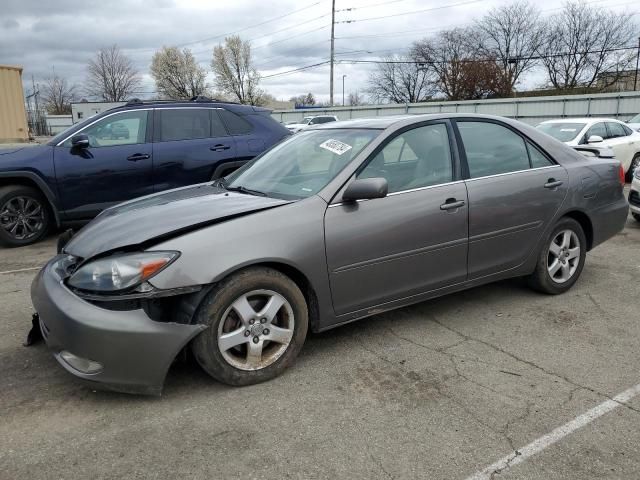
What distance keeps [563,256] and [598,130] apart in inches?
329

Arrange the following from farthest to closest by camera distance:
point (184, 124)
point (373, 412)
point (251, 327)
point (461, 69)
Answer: point (461, 69)
point (184, 124)
point (251, 327)
point (373, 412)

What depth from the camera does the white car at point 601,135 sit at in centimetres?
1082

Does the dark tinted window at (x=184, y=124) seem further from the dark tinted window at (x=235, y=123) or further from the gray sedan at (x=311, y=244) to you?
the gray sedan at (x=311, y=244)

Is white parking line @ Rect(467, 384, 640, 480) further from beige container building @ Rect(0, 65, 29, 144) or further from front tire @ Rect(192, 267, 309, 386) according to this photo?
beige container building @ Rect(0, 65, 29, 144)

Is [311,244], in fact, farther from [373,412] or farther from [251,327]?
[373,412]

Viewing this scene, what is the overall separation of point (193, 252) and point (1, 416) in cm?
133

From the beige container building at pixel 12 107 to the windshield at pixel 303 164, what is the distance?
1781 cm

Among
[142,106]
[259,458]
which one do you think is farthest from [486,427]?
[142,106]

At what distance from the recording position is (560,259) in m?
4.55

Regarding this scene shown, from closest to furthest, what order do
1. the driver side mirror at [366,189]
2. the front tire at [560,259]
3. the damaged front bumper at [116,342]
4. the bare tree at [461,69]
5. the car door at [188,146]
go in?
the damaged front bumper at [116,342] < the driver side mirror at [366,189] < the front tire at [560,259] < the car door at [188,146] < the bare tree at [461,69]

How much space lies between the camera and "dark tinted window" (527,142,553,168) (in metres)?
4.37

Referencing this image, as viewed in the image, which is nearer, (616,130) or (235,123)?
(235,123)

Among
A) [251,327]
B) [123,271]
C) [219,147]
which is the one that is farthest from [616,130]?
[123,271]

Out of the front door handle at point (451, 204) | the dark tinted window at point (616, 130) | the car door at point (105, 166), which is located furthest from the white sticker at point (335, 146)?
the dark tinted window at point (616, 130)
